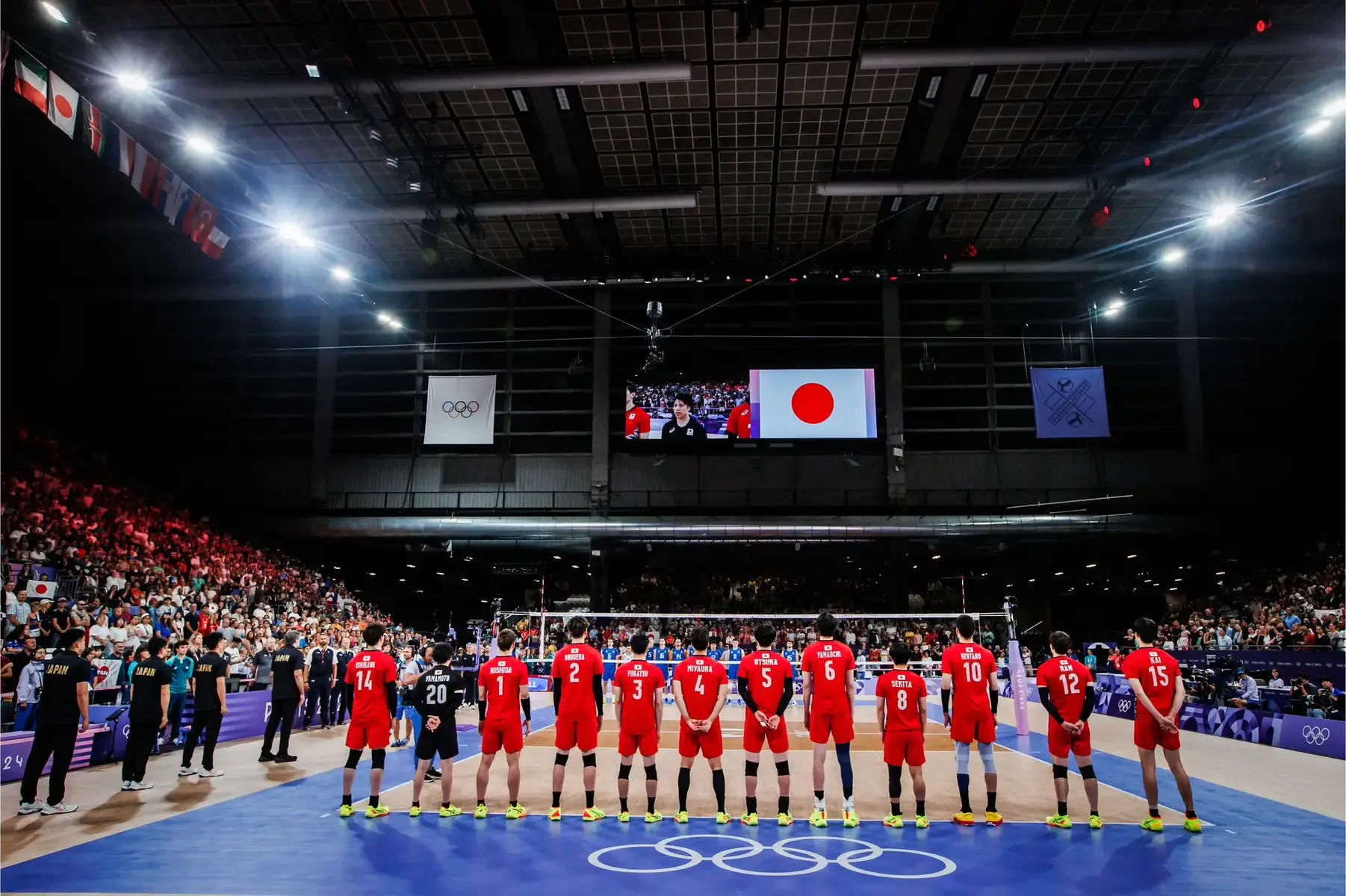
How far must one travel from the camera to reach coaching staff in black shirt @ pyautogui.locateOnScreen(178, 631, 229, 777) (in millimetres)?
10438

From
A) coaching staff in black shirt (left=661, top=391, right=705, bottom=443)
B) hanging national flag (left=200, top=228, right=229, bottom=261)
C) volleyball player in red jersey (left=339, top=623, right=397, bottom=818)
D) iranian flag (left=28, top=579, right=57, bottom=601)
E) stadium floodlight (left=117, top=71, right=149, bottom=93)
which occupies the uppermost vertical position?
stadium floodlight (left=117, top=71, right=149, bottom=93)

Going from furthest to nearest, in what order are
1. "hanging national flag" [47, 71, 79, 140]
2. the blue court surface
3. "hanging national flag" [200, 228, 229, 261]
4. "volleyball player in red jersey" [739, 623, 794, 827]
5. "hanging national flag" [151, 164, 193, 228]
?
"hanging national flag" [200, 228, 229, 261] → "hanging national flag" [151, 164, 193, 228] → "hanging national flag" [47, 71, 79, 140] → "volleyball player in red jersey" [739, 623, 794, 827] → the blue court surface

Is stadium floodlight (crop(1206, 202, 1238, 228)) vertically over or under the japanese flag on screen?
over

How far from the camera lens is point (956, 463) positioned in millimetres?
28938

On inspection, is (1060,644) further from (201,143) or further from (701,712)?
(201,143)

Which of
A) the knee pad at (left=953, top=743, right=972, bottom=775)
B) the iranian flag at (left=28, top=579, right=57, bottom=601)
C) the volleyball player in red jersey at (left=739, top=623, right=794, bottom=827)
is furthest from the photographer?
the iranian flag at (left=28, top=579, right=57, bottom=601)

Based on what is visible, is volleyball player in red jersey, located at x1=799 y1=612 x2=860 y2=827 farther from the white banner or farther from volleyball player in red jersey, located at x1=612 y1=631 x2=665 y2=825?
the white banner

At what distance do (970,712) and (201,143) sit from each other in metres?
18.6

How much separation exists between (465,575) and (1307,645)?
34.5 m

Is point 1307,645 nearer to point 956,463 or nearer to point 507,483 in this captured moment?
point 956,463

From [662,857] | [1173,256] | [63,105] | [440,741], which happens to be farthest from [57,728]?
[1173,256]

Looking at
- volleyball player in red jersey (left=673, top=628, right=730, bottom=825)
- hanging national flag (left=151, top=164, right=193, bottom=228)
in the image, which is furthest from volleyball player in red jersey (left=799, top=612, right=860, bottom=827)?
hanging national flag (left=151, top=164, right=193, bottom=228)

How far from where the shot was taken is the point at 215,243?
17453mm

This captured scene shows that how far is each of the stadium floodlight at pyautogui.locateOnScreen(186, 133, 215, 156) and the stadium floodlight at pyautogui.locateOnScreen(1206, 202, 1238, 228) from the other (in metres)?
24.1
